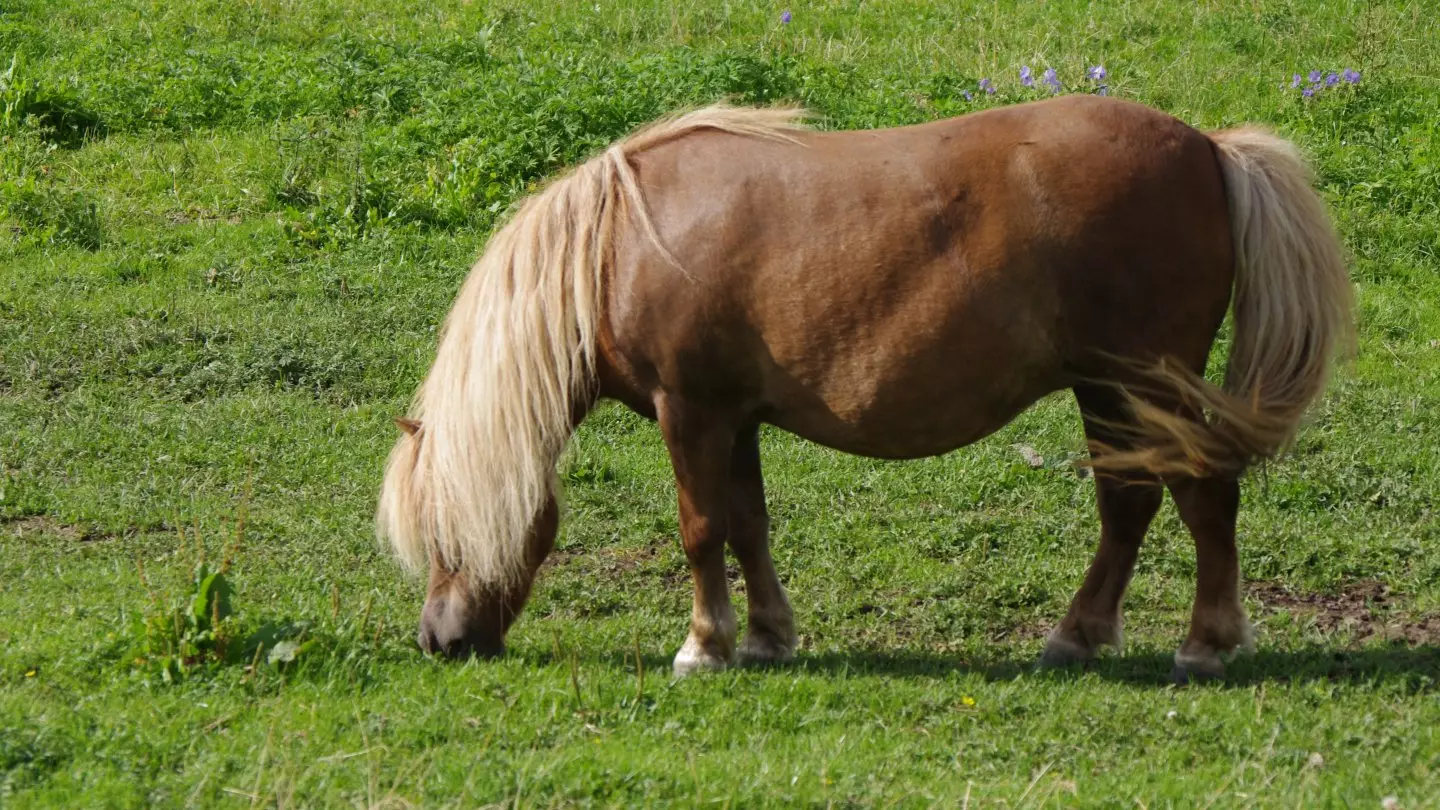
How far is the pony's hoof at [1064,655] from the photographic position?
5.35 meters

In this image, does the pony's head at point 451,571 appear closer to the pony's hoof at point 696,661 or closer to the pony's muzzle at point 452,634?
the pony's muzzle at point 452,634

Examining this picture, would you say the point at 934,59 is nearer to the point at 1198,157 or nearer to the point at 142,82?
the point at 142,82

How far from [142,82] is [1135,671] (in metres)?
9.14

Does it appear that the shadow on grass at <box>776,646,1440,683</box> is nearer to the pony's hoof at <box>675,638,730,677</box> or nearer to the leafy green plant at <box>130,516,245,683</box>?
the pony's hoof at <box>675,638,730,677</box>

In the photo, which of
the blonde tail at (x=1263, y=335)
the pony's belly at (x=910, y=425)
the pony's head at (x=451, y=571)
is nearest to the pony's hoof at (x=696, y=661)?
the pony's head at (x=451, y=571)

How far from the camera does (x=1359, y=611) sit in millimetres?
5883

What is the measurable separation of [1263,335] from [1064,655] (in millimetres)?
1267

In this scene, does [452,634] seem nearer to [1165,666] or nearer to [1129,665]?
[1129,665]

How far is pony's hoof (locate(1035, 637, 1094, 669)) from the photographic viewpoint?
17.6 ft

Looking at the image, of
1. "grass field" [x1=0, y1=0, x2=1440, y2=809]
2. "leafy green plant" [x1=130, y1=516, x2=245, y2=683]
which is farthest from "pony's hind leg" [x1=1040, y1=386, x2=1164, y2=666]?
"leafy green plant" [x1=130, y1=516, x2=245, y2=683]

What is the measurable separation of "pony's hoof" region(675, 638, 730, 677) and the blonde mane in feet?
2.01

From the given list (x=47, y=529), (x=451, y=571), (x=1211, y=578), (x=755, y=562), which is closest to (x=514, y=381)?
(x=451, y=571)

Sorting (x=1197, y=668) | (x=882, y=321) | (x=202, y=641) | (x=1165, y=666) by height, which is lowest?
(x=1165, y=666)

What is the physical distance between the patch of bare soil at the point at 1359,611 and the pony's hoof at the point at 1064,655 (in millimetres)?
972
